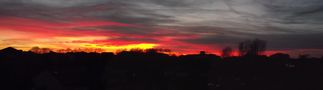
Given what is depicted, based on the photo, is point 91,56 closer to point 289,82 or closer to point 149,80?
point 149,80

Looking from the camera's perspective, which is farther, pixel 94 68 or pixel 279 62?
pixel 279 62

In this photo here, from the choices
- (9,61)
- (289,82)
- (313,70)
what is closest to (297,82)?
(289,82)

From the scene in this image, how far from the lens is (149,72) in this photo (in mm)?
73500

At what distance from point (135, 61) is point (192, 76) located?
14759mm

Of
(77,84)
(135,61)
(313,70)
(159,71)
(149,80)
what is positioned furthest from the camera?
(313,70)

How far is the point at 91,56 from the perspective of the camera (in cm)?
5688

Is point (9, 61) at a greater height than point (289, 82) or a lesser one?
greater

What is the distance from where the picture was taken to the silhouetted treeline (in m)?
53.7

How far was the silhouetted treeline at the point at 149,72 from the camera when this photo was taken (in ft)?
176

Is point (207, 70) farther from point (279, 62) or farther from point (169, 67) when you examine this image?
point (279, 62)

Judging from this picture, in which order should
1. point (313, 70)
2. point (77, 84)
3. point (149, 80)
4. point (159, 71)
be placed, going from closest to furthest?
point (77, 84) < point (149, 80) < point (159, 71) < point (313, 70)

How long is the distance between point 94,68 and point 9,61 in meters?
11.8

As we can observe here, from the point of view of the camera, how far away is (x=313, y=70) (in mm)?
89750

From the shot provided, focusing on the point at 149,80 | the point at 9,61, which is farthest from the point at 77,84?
the point at 149,80
